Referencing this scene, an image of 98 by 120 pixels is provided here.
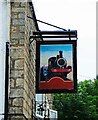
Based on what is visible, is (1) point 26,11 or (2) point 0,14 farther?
(1) point 26,11

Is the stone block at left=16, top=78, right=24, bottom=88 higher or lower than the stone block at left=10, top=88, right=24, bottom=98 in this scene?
higher

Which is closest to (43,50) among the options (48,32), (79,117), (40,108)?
(48,32)

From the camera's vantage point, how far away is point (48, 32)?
1266 cm

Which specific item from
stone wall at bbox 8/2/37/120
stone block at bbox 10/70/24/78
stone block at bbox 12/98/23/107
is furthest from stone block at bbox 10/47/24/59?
stone block at bbox 12/98/23/107

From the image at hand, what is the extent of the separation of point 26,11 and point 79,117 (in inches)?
1037

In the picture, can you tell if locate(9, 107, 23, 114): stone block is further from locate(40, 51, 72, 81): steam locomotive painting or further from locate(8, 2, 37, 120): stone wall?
locate(40, 51, 72, 81): steam locomotive painting

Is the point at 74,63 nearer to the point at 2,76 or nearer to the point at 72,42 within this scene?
the point at 72,42

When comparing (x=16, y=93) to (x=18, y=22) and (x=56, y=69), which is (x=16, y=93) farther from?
(x=18, y=22)

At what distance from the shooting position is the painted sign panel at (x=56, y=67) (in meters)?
12.0

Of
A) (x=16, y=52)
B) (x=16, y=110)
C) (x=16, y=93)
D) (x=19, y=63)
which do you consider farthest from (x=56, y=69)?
(x=16, y=110)

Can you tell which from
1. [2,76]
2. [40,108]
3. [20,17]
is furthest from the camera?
[40,108]

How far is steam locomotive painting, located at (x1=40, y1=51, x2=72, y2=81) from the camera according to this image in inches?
472

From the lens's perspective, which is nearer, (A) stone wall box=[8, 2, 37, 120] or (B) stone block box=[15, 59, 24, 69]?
(A) stone wall box=[8, 2, 37, 120]

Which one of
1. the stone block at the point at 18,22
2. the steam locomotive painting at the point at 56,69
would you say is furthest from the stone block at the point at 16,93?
the stone block at the point at 18,22
